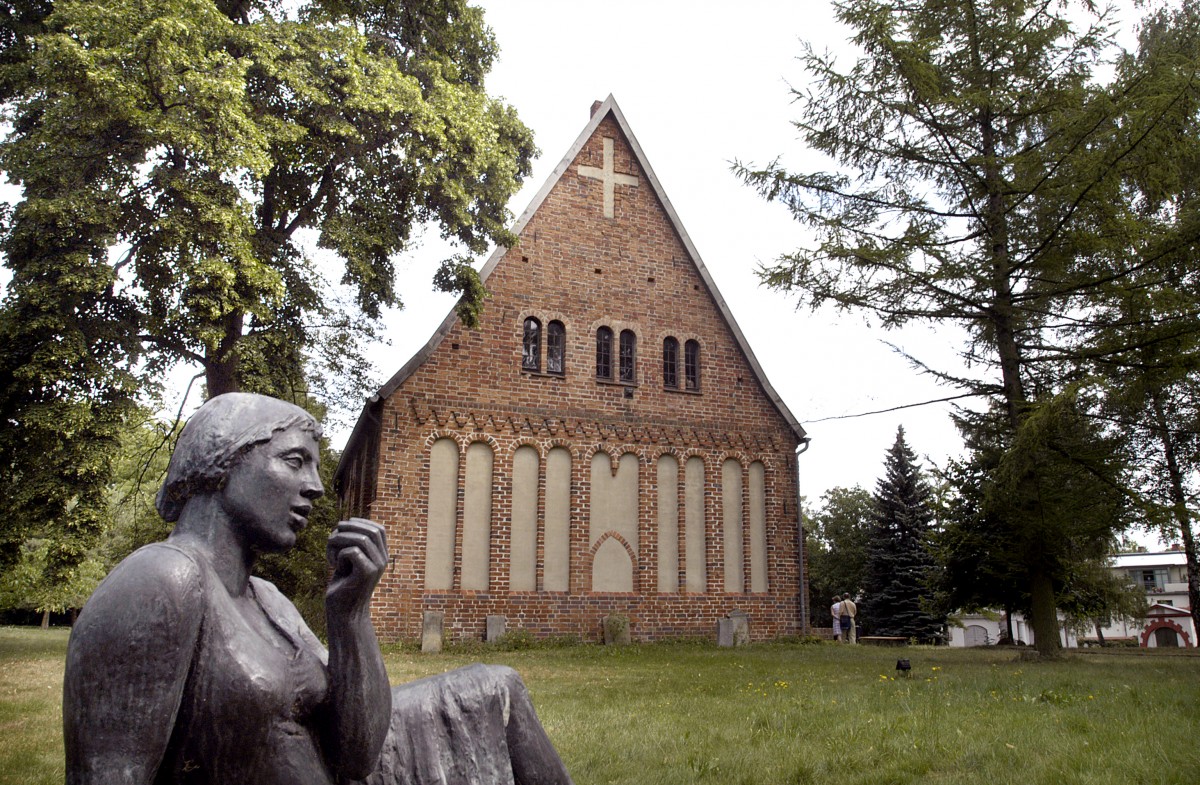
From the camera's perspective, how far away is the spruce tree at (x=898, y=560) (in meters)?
35.5

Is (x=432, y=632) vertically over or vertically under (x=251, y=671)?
under

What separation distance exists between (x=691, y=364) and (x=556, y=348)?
3.56 m

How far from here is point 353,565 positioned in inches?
80.0

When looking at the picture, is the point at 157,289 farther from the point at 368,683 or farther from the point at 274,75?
the point at 368,683

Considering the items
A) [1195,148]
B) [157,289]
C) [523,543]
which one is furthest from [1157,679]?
[157,289]

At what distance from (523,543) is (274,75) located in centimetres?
1001

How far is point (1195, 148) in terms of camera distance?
39.1ft

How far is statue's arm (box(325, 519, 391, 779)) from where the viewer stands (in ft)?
6.70

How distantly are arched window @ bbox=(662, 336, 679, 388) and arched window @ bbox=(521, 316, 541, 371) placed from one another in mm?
3176

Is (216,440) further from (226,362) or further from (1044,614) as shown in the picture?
(1044,614)

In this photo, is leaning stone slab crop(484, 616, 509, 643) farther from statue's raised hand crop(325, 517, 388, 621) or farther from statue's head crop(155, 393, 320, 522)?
statue's raised hand crop(325, 517, 388, 621)

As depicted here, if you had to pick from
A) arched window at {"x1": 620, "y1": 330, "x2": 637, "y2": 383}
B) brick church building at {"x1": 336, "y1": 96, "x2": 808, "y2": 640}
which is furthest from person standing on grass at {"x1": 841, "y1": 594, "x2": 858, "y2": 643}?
arched window at {"x1": 620, "y1": 330, "x2": 637, "y2": 383}

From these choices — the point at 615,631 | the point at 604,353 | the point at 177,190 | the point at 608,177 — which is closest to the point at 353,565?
the point at 177,190

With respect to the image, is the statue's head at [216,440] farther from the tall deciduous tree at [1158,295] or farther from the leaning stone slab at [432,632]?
the leaning stone slab at [432,632]
